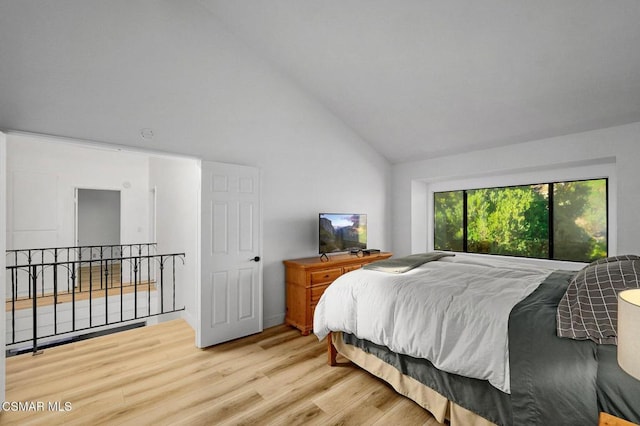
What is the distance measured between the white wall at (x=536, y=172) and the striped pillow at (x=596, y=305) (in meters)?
1.99

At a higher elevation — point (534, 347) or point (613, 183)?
point (613, 183)

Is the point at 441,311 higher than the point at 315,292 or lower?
higher

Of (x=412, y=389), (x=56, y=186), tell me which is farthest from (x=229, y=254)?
(x=56, y=186)

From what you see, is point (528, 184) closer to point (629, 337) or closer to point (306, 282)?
point (306, 282)

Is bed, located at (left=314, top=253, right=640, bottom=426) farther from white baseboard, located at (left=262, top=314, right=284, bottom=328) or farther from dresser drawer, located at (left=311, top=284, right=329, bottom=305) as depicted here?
white baseboard, located at (left=262, top=314, right=284, bottom=328)

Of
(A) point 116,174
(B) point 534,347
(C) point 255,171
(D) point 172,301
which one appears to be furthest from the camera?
(A) point 116,174

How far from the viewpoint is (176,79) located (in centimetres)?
294

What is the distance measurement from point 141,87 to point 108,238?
23.9 ft

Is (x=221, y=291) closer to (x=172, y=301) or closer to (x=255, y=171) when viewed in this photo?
(x=255, y=171)

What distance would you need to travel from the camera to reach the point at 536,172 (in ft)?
12.6

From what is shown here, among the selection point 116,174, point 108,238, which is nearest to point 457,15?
point 116,174

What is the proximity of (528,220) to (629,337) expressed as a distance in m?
3.68

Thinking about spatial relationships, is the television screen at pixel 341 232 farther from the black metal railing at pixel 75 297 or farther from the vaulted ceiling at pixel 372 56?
the black metal railing at pixel 75 297

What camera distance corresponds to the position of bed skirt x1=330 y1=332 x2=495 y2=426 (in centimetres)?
171
